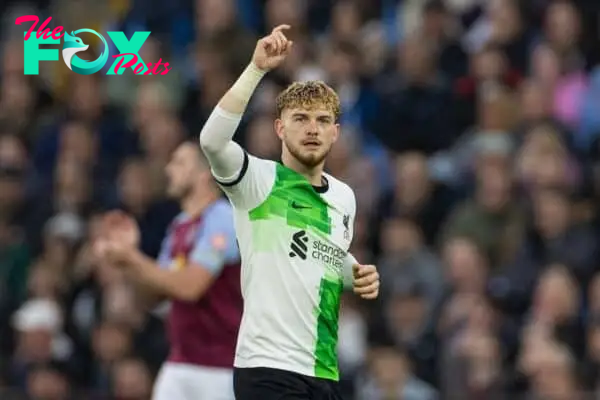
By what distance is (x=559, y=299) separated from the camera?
1346 centimetres

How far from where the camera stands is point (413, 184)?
15.1 m

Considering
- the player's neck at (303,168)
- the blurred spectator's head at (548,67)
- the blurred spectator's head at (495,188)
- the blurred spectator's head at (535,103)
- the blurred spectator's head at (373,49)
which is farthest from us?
the blurred spectator's head at (373,49)

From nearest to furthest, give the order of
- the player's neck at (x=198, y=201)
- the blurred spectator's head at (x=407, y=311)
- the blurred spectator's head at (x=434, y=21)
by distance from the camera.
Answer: the player's neck at (x=198, y=201), the blurred spectator's head at (x=407, y=311), the blurred spectator's head at (x=434, y=21)

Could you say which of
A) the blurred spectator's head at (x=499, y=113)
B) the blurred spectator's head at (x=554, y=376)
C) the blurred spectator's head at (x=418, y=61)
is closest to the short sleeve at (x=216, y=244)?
the blurred spectator's head at (x=554, y=376)

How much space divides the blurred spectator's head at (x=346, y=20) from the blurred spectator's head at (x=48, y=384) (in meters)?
4.18

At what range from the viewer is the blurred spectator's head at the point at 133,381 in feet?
46.6

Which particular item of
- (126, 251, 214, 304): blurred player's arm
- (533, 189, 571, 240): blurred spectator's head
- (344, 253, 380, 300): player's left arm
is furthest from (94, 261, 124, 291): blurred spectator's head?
(344, 253, 380, 300): player's left arm

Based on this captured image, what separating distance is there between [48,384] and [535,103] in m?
4.61

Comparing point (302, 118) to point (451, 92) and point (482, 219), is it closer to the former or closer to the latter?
point (482, 219)

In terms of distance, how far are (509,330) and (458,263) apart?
681mm

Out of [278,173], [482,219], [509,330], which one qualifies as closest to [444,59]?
[482,219]

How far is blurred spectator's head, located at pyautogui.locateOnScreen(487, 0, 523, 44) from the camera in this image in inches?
634

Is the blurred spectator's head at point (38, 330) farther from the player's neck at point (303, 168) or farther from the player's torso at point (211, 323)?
the player's neck at point (303, 168)

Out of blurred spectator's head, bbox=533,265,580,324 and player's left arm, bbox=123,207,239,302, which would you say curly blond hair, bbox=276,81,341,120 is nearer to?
player's left arm, bbox=123,207,239,302
